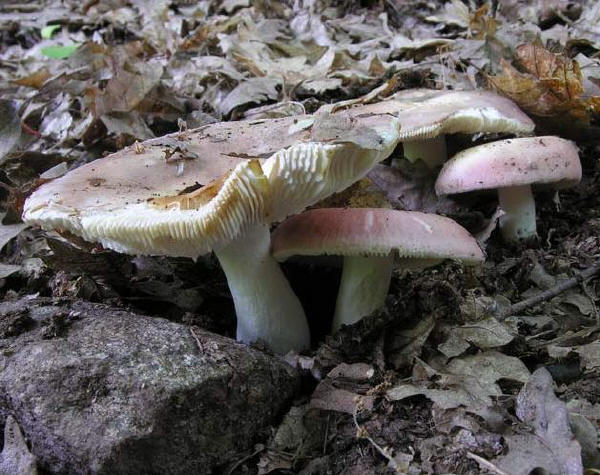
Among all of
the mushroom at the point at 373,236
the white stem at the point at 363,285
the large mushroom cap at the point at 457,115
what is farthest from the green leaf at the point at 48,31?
the white stem at the point at 363,285

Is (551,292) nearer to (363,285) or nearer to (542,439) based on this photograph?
(363,285)

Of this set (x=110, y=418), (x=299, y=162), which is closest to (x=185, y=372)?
(x=110, y=418)

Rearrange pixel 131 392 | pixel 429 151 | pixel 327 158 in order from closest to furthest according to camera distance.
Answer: pixel 131 392 < pixel 327 158 < pixel 429 151

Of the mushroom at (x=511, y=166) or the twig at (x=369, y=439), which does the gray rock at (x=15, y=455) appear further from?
the mushroom at (x=511, y=166)

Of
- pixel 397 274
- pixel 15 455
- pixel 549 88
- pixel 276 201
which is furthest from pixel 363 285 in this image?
pixel 549 88

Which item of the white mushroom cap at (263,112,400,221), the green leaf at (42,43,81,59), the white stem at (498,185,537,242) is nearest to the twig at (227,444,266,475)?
the white mushroom cap at (263,112,400,221)

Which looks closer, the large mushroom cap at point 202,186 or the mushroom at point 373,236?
the large mushroom cap at point 202,186

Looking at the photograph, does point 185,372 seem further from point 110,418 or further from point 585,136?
point 585,136
